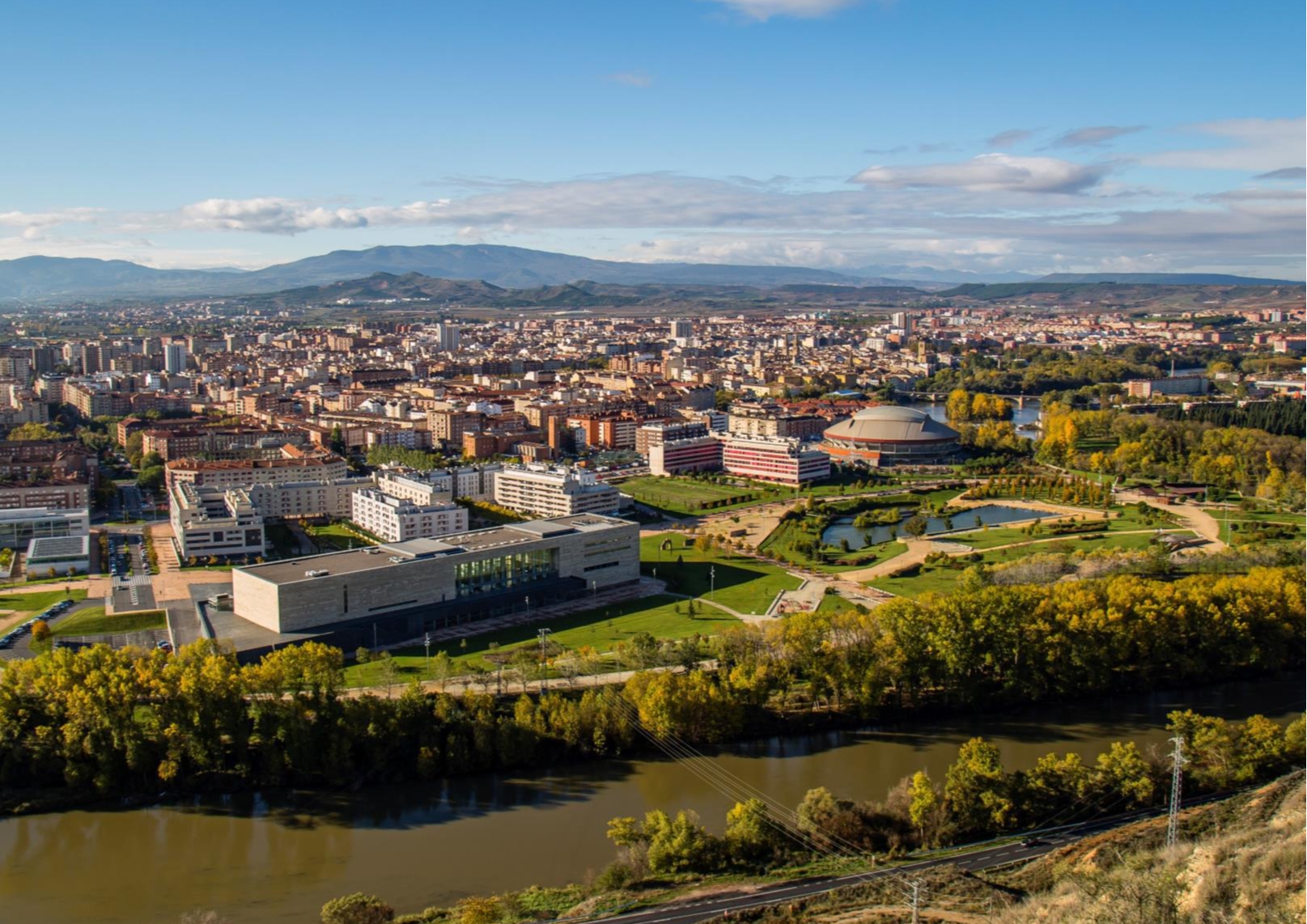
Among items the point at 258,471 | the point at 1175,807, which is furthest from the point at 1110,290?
the point at 1175,807

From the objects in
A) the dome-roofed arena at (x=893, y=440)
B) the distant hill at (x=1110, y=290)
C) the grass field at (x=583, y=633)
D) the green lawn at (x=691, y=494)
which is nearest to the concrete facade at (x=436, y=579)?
the grass field at (x=583, y=633)

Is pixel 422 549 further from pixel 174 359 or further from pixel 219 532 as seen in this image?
pixel 174 359

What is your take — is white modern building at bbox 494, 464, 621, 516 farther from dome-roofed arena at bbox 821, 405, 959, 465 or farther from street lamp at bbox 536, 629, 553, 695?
dome-roofed arena at bbox 821, 405, 959, 465

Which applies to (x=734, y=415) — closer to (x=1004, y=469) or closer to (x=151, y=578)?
(x=1004, y=469)

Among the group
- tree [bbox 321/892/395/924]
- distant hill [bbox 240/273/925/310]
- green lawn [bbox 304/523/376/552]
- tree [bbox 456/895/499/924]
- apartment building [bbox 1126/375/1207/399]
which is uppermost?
distant hill [bbox 240/273/925/310]

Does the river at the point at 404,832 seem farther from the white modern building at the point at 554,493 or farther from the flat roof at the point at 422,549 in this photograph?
the white modern building at the point at 554,493

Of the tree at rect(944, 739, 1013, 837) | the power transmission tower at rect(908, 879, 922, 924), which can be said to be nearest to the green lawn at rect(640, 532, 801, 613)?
A: the tree at rect(944, 739, 1013, 837)

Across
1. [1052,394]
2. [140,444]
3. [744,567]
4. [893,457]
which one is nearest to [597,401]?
[893,457]
